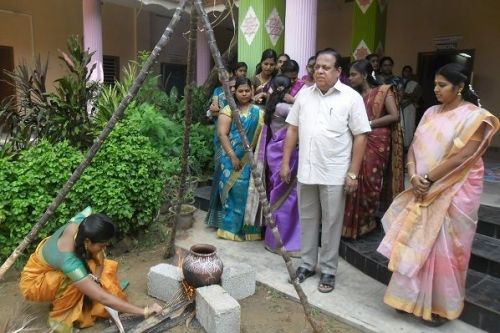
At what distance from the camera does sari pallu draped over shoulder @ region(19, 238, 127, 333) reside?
2678mm

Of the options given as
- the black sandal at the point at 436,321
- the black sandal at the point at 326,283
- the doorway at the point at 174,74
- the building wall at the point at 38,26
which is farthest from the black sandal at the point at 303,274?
the doorway at the point at 174,74

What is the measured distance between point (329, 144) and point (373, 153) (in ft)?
2.80

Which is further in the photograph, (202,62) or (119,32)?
(119,32)

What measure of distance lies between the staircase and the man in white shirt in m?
0.41

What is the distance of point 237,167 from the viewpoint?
4086 millimetres

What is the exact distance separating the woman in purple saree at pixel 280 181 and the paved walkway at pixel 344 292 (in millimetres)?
240

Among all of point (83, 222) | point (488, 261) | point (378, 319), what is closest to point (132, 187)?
point (83, 222)

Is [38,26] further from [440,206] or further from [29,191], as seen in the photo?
[440,206]

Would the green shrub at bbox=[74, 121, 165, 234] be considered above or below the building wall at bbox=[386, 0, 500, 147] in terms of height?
below

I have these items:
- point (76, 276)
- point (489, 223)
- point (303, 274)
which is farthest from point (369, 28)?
point (76, 276)

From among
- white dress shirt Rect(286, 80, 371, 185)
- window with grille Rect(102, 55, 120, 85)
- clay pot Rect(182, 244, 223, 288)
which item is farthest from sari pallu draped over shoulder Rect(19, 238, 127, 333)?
window with grille Rect(102, 55, 120, 85)

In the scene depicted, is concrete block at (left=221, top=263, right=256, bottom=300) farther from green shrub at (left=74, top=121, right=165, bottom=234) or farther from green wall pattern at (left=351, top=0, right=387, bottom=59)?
green wall pattern at (left=351, top=0, right=387, bottom=59)

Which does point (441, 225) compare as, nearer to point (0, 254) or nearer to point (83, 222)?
point (83, 222)

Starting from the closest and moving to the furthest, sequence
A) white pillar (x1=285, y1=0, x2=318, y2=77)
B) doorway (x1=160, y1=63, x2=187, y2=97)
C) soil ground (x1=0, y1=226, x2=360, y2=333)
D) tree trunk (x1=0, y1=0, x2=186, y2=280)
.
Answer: tree trunk (x1=0, y1=0, x2=186, y2=280) < soil ground (x1=0, y1=226, x2=360, y2=333) < white pillar (x1=285, y1=0, x2=318, y2=77) < doorway (x1=160, y1=63, x2=187, y2=97)
